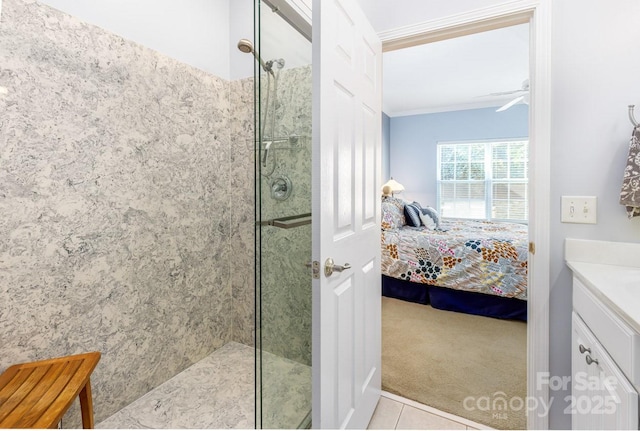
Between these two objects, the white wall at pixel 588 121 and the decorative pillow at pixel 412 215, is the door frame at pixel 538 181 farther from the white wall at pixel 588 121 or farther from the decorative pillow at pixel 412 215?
the decorative pillow at pixel 412 215

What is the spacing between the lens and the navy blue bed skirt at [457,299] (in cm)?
293

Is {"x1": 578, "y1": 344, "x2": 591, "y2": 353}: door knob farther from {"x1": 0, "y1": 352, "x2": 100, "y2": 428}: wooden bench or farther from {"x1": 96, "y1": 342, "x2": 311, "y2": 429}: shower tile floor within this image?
{"x1": 0, "y1": 352, "x2": 100, "y2": 428}: wooden bench

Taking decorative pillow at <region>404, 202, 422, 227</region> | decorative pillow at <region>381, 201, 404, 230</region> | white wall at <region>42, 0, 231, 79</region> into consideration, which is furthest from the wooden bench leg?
decorative pillow at <region>404, 202, 422, 227</region>

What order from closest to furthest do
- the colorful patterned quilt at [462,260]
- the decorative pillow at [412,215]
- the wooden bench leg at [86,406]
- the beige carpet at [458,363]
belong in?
the wooden bench leg at [86,406], the beige carpet at [458,363], the colorful patterned quilt at [462,260], the decorative pillow at [412,215]

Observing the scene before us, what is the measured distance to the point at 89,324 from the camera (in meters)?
1.56

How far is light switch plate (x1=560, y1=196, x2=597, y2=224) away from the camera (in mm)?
1372

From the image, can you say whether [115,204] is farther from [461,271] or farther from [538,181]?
[461,271]

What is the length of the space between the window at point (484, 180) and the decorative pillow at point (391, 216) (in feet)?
7.57

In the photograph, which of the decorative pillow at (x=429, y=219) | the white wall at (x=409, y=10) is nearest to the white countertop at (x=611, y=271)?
the white wall at (x=409, y=10)

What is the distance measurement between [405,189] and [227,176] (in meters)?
4.53

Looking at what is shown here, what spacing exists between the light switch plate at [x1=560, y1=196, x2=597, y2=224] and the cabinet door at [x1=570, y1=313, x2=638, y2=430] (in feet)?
1.36

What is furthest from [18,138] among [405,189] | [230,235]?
[405,189]

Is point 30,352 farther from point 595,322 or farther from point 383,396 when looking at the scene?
point 595,322

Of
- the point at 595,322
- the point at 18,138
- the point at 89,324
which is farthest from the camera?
the point at 89,324
